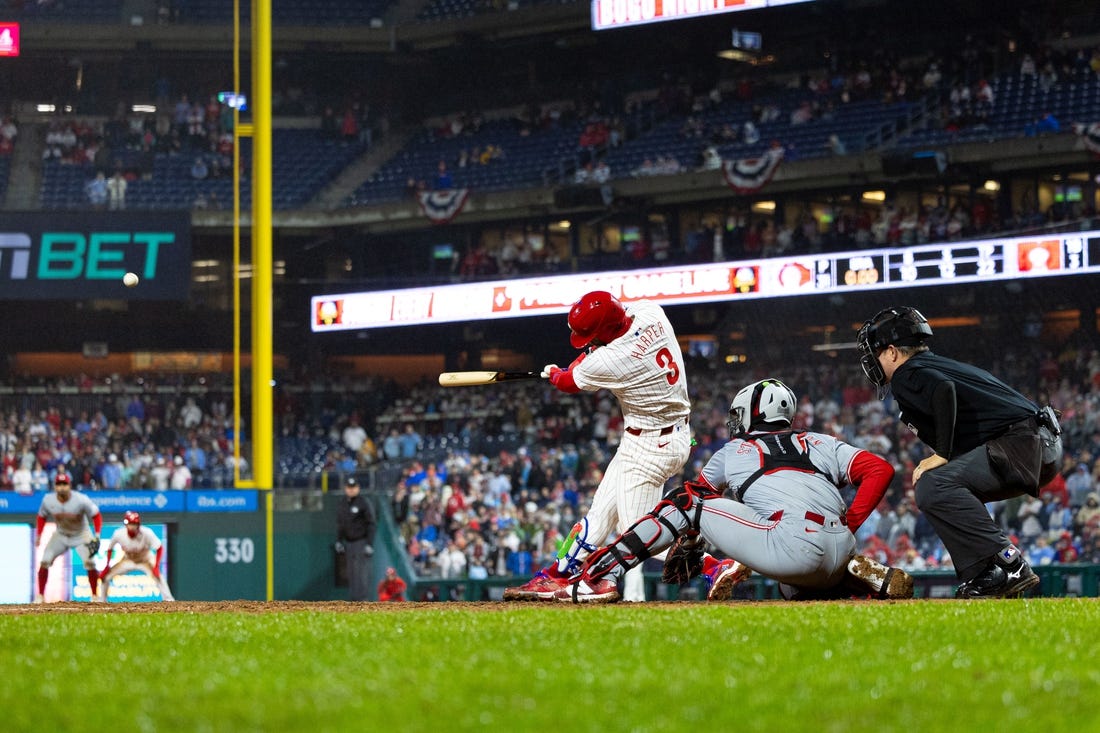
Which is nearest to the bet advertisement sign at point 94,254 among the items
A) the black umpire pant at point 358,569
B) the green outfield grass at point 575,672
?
the black umpire pant at point 358,569

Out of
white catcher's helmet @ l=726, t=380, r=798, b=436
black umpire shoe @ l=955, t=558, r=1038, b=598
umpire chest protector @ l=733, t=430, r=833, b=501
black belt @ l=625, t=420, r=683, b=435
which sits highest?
white catcher's helmet @ l=726, t=380, r=798, b=436

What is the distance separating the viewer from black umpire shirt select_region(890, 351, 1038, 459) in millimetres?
7730

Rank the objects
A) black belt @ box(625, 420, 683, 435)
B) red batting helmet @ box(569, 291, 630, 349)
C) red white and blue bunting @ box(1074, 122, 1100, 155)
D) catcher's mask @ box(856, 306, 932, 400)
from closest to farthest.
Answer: catcher's mask @ box(856, 306, 932, 400), red batting helmet @ box(569, 291, 630, 349), black belt @ box(625, 420, 683, 435), red white and blue bunting @ box(1074, 122, 1100, 155)

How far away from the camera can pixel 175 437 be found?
2933cm

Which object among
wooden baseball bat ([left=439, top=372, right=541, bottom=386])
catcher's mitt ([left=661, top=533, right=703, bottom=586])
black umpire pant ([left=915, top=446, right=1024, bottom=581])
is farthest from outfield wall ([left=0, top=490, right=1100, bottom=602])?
black umpire pant ([left=915, top=446, right=1024, bottom=581])

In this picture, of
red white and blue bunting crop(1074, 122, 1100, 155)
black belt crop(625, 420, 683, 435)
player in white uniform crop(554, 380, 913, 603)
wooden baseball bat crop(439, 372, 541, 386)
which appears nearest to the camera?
player in white uniform crop(554, 380, 913, 603)

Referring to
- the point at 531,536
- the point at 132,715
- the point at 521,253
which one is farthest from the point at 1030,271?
the point at 132,715

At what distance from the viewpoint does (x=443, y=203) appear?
107 ft

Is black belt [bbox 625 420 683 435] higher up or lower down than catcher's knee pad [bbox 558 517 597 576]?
higher up

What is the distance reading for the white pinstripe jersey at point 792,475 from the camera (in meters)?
7.80

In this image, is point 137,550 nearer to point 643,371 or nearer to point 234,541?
point 234,541

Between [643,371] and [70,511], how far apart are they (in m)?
10.0

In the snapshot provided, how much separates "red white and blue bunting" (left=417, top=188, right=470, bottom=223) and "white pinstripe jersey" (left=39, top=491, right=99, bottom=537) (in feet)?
55.9

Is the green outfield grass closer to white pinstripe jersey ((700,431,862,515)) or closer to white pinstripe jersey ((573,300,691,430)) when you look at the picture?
white pinstripe jersey ((700,431,862,515))
